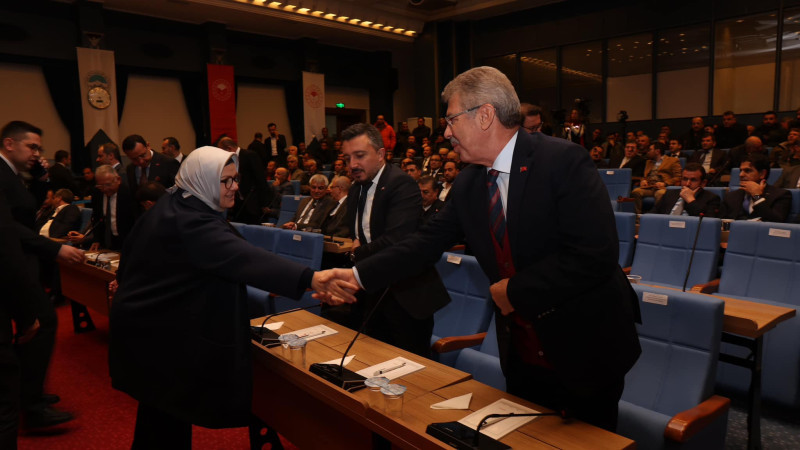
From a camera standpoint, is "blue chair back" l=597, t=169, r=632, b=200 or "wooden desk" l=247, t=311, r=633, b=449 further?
"blue chair back" l=597, t=169, r=632, b=200

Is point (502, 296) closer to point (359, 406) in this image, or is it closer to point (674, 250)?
point (359, 406)

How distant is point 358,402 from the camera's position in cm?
158

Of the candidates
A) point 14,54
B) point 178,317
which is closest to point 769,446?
point 178,317

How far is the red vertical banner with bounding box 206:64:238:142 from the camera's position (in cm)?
1246

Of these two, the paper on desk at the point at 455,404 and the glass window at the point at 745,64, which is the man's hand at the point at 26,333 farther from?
the glass window at the point at 745,64

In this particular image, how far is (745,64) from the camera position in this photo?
10.4 m

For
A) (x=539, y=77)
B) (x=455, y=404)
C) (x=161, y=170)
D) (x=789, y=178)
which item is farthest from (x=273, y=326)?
(x=539, y=77)

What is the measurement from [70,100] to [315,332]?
11527mm

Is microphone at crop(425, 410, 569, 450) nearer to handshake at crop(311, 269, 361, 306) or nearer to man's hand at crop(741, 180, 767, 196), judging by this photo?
handshake at crop(311, 269, 361, 306)

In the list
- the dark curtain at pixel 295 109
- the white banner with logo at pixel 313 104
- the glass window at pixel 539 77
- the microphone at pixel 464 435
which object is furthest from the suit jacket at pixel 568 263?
the dark curtain at pixel 295 109

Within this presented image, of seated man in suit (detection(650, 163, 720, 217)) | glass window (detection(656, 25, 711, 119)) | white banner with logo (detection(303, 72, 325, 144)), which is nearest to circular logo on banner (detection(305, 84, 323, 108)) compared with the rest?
white banner with logo (detection(303, 72, 325, 144))

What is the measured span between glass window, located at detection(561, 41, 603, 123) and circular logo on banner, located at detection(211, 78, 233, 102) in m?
8.29

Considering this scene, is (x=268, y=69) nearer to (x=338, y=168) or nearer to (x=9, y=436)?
(x=338, y=168)

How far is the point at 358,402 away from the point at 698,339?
1.39 m
